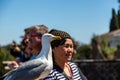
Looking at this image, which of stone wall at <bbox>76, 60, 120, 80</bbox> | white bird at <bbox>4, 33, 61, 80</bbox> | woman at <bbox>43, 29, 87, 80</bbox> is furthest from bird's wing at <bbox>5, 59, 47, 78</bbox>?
stone wall at <bbox>76, 60, 120, 80</bbox>

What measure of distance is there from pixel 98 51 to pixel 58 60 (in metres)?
21.0

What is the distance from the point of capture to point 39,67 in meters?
4.55

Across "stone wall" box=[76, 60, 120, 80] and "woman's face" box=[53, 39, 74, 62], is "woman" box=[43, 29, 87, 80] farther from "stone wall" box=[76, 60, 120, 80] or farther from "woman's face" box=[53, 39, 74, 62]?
"stone wall" box=[76, 60, 120, 80]

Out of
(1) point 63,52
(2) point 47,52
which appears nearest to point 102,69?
(1) point 63,52

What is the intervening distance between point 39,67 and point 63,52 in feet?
1.44

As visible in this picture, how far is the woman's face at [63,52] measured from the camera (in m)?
4.90

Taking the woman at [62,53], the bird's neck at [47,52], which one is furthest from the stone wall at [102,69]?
the bird's neck at [47,52]

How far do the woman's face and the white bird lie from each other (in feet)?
1.01

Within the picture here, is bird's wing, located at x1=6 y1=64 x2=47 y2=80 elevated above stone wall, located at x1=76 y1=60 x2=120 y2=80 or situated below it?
above

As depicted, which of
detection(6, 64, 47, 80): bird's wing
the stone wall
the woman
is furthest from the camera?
the stone wall

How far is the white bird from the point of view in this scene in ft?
14.8

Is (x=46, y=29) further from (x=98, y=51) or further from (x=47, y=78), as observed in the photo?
(x=98, y=51)

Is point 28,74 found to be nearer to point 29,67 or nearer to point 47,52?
point 29,67

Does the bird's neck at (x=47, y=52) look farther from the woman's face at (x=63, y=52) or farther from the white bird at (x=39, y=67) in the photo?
the woman's face at (x=63, y=52)
